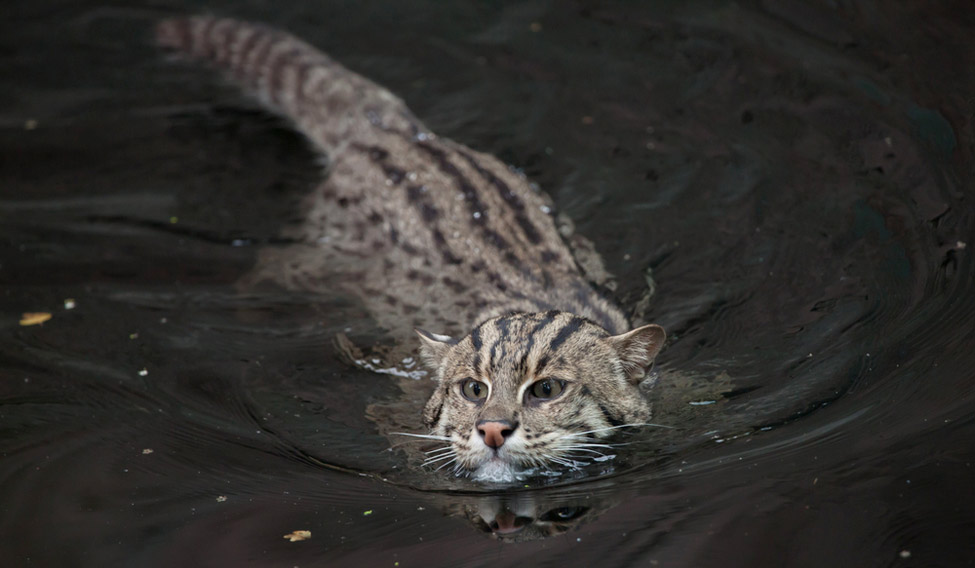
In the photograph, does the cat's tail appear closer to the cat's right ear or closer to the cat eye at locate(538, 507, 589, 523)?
the cat's right ear

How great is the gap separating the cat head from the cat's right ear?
11mm

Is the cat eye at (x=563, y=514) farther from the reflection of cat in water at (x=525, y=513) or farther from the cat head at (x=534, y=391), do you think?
the cat head at (x=534, y=391)

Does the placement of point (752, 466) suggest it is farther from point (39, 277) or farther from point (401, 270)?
point (39, 277)

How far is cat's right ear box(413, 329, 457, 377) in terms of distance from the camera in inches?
250

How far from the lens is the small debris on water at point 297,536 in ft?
17.1

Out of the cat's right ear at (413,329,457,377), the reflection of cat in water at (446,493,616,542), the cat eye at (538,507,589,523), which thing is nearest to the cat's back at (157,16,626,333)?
the cat's right ear at (413,329,457,377)

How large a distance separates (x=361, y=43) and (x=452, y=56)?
1018 mm

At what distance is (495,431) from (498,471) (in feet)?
0.88

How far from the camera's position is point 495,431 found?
18.1 feet

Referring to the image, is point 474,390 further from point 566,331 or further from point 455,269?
point 455,269

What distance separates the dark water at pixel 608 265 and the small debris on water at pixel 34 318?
9 centimetres

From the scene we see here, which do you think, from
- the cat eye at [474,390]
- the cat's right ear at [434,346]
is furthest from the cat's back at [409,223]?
the cat eye at [474,390]

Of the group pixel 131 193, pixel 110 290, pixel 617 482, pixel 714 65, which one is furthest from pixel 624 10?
pixel 617 482

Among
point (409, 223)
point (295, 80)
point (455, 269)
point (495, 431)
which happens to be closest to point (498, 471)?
point (495, 431)
